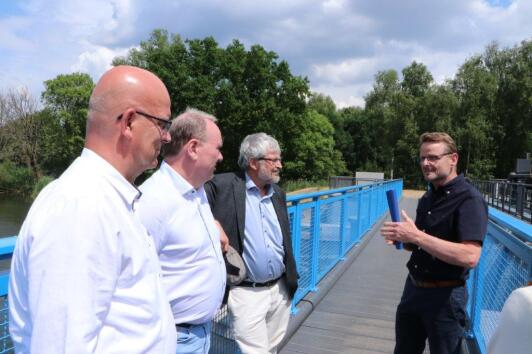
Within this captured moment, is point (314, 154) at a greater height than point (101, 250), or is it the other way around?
point (314, 154)

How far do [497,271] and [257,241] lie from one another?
1.94 metres

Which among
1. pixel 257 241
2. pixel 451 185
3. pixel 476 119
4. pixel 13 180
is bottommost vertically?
pixel 13 180

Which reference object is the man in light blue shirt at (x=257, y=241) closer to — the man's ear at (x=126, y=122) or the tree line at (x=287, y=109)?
the man's ear at (x=126, y=122)

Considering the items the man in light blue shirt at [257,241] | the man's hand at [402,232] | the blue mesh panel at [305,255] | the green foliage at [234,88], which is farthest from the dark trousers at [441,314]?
the green foliage at [234,88]

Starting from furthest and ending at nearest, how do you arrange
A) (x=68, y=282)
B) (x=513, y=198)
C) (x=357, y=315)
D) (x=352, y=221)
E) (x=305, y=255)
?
1. (x=513, y=198)
2. (x=352, y=221)
3. (x=305, y=255)
4. (x=357, y=315)
5. (x=68, y=282)

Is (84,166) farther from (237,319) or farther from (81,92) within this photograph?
(81,92)

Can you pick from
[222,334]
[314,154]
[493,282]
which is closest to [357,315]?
[493,282]

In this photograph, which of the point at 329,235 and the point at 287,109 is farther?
the point at 287,109

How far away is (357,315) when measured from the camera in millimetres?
5211

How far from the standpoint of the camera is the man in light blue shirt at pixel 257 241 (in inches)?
113

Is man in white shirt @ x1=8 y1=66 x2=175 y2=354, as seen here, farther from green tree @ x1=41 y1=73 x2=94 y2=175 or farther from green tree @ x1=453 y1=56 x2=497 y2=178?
green tree @ x1=41 y1=73 x2=94 y2=175

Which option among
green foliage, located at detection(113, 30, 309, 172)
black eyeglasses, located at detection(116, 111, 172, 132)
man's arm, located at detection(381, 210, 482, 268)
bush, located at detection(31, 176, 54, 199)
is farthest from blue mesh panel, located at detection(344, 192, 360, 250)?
bush, located at detection(31, 176, 54, 199)

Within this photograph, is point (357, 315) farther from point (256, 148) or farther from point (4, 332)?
point (4, 332)

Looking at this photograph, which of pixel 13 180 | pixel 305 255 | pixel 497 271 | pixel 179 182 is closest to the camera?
pixel 179 182
